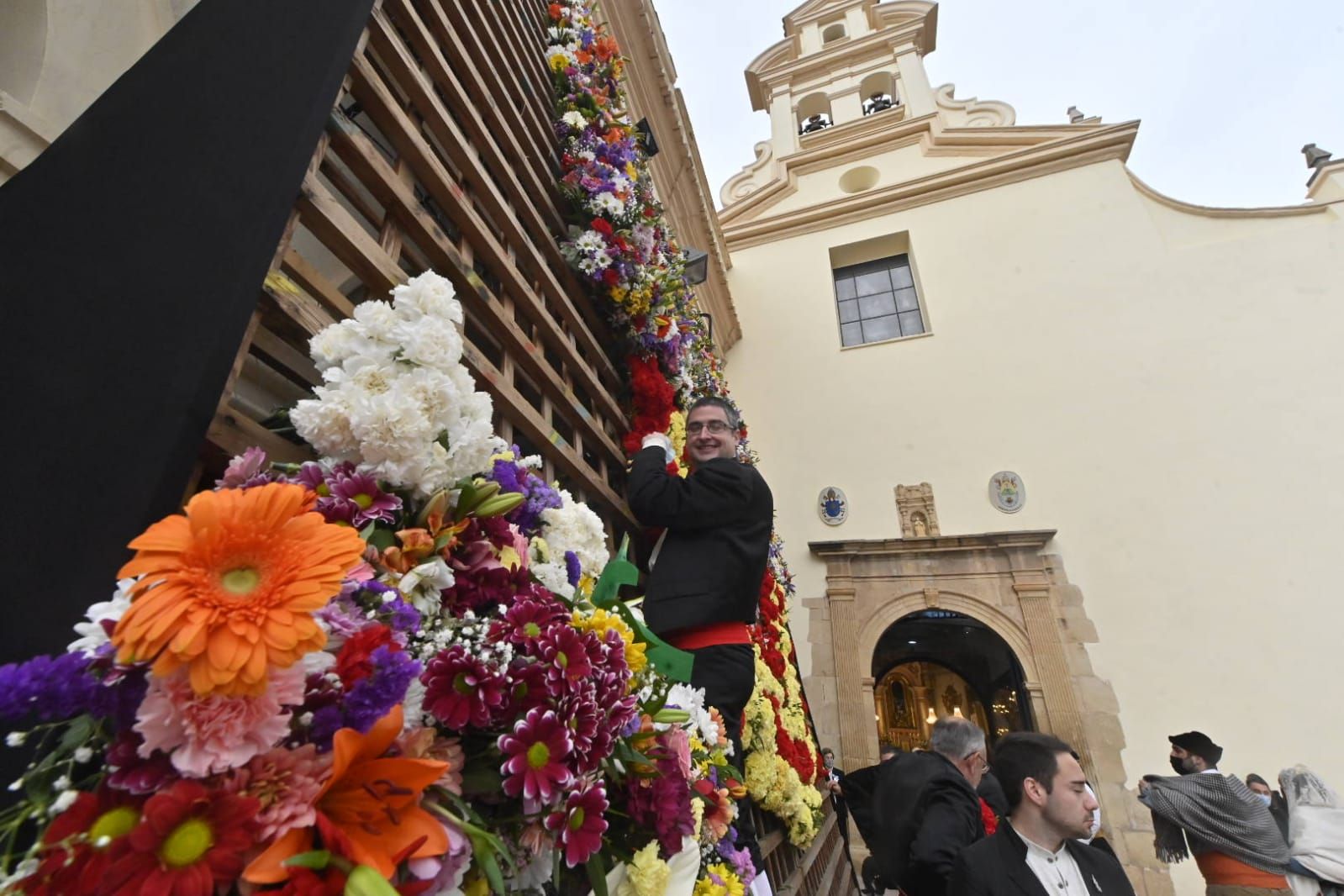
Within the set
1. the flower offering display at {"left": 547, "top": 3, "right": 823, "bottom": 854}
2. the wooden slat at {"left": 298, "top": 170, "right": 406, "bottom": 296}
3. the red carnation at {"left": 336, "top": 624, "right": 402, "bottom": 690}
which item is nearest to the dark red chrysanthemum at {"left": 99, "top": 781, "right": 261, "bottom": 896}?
the red carnation at {"left": 336, "top": 624, "right": 402, "bottom": 690}

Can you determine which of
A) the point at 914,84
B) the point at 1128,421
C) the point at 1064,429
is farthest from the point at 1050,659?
the point at 914,84

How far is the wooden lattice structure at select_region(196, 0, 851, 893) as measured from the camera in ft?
3.29

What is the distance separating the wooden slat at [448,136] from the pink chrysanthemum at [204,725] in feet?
4.23

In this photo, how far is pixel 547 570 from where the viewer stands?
3.73ft

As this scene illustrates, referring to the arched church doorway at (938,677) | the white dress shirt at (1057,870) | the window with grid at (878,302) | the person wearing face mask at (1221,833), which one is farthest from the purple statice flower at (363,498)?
the arched church doorway at (938,677)

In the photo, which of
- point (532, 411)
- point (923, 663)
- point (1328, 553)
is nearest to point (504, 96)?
point (532, 411)

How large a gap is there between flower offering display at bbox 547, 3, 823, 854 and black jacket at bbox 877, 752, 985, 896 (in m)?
0.33

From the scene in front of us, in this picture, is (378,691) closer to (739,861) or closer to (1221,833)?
(739,861)

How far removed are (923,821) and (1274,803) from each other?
3.35 metres

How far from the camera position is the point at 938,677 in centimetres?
1159

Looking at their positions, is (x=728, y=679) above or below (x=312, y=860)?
above

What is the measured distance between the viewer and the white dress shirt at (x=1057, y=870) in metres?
1.81

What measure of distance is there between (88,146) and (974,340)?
7.67 meters

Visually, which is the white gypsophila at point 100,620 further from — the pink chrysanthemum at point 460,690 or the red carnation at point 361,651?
the pink chrysanthemum at point 460,690
